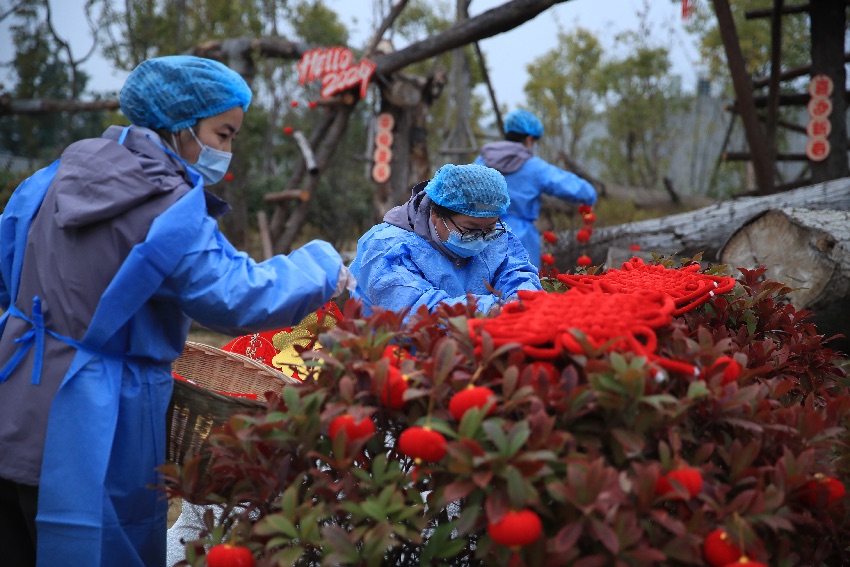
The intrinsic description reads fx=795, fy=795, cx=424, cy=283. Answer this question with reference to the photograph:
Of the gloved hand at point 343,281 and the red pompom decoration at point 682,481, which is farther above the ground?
the gloved hand at point 343,281

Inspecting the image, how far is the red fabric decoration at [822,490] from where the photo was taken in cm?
156

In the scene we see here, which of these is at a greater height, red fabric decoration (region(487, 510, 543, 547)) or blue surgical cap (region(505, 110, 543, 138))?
blue surgical cap (region(505, 110, 543, 138))

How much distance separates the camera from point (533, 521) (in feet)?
4.22

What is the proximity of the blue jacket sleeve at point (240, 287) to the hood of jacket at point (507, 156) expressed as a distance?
4.23 m

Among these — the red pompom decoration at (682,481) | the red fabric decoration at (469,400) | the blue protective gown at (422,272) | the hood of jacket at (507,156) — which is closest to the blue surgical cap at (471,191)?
the blue protective gown at (422,272)

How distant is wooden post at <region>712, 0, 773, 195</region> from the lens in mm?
7164

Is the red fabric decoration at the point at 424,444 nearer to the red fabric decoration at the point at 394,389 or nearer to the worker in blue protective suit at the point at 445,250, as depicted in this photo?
the red fabric decoration at the point at 394,389

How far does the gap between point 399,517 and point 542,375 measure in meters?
0.36

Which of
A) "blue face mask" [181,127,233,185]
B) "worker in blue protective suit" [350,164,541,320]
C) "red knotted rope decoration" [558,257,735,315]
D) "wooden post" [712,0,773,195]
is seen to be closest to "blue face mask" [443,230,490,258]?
"worker in blue protective suit" [350,164,541,320]

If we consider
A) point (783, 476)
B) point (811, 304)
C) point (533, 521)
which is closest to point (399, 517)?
point (533, 521)

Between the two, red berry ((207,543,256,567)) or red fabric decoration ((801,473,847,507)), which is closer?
red berry ((207,543,256,567))

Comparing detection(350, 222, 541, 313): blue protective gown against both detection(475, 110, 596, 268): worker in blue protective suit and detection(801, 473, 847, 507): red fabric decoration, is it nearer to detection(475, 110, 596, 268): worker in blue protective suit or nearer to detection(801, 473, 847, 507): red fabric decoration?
detection(801, 473, 847, 507): red fabric decoration

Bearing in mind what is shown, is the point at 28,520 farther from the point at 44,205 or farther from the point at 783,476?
the point at 783,476

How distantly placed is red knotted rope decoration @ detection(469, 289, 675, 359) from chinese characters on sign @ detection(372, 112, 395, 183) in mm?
8472
